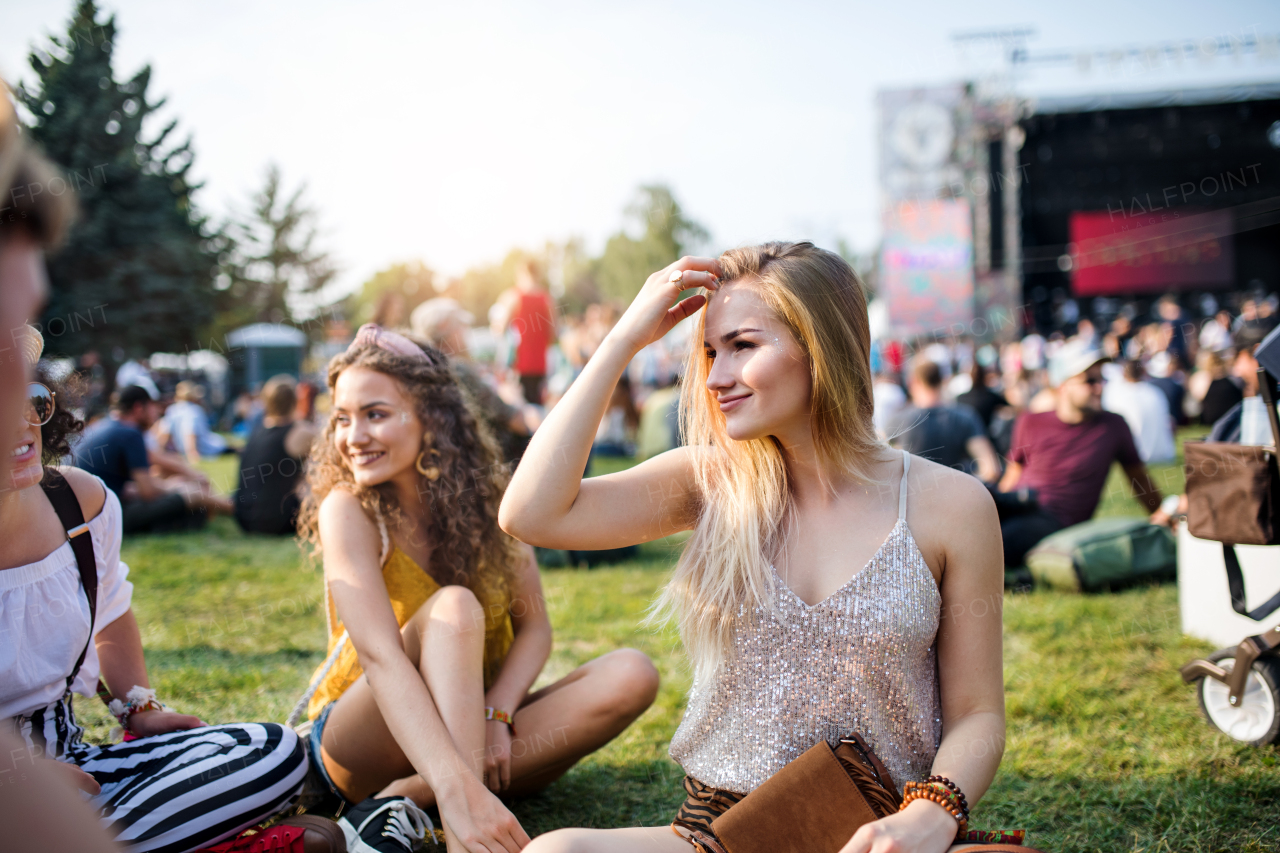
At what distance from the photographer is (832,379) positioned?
1.66 m

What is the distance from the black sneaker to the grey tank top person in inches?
32.9

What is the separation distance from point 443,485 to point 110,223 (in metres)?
21.1

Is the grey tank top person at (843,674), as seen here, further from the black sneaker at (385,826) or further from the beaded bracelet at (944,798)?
the black sneaker at (385,826)

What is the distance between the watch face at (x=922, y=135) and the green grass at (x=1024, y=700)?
17553mm

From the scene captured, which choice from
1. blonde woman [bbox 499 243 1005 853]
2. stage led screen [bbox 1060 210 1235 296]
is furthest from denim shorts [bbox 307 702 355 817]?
stage led screen [bbox 1060 210 1235 296]

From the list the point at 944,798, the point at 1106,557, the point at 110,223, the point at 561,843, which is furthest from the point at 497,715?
the point at 110,223

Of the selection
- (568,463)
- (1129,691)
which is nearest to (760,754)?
(568,463)

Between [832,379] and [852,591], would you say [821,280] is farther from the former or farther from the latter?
[852,591]

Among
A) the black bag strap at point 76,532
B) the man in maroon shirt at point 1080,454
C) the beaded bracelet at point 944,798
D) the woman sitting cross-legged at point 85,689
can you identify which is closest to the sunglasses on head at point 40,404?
the woman sitting cross-legged at point 85,689

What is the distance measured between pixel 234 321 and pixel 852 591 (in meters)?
37.1

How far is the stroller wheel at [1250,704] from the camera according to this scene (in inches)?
104

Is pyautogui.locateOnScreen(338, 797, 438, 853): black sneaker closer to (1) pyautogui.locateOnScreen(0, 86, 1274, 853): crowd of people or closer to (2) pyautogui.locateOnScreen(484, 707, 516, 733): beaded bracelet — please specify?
(1) pyautogui.locateOnScreen(0, 86, 1274, 853): crowd of people

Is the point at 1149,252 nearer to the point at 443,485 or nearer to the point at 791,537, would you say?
the point at 443,485

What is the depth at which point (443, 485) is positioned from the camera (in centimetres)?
251
